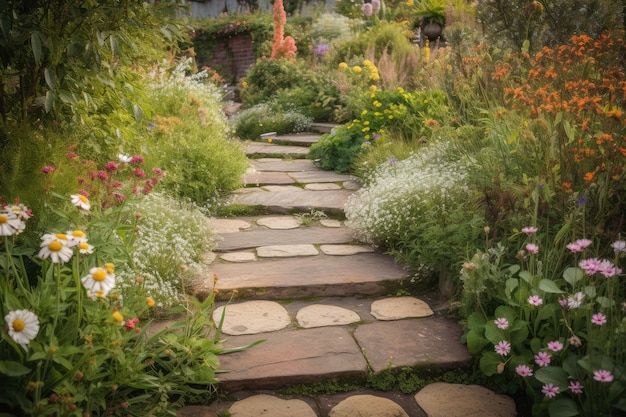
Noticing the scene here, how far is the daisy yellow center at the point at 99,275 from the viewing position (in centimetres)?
163

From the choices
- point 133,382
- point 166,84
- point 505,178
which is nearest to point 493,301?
point 505,178

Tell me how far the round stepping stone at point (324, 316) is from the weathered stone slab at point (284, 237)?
2.81ft

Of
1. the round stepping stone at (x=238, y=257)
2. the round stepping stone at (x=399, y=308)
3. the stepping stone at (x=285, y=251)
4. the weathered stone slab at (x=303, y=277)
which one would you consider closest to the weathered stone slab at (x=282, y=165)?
the stepping stone at (x=285, y=251)

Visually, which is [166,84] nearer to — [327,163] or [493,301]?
[327,163]

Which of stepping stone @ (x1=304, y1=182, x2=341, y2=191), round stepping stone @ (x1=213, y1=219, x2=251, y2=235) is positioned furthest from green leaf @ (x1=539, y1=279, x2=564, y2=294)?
stepping stone @ (x1=304, y1=182, x2=341, y2=191)

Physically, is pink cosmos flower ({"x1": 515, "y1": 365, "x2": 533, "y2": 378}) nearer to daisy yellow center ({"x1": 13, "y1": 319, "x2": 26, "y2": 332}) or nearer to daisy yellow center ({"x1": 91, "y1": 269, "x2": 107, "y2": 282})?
daisy yellow center ({"x1": 91, "y1": 269, "x2": 107, "y2": 282})

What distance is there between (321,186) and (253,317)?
7.92ft

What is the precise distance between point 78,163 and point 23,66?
602 millimetres

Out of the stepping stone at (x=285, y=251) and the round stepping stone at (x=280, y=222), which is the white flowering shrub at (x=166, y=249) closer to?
the stepping stone at (x=285, y=251)

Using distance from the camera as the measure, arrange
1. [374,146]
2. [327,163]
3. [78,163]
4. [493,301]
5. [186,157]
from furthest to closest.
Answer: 1. [327,163]
2. [374,146]
3. [186,157]
4. [78,163]
5. [493,301]

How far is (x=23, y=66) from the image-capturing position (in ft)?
9.50

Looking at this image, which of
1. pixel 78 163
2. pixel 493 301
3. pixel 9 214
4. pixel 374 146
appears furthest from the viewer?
pixel 374 146

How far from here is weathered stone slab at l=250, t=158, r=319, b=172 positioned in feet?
18.6

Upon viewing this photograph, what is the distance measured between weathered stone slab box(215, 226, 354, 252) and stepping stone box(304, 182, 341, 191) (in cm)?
95
